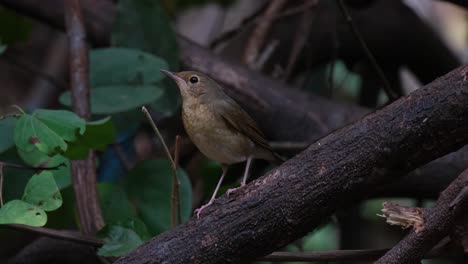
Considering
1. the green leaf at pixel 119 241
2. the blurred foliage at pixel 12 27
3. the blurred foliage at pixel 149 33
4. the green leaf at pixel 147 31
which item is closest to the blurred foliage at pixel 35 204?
the green leaf at pixel 119 241

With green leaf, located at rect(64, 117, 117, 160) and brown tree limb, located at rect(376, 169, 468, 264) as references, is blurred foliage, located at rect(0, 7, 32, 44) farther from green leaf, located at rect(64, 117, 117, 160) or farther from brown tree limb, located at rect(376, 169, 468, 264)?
brown tree limb, located at rect(376, 169, 468, 264)

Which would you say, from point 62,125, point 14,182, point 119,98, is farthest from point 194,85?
point 62,125

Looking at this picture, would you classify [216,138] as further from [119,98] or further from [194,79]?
[119,98]

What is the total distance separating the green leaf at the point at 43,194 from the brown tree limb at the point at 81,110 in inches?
26.1

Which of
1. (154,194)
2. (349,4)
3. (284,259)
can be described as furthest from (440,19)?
(284,259)

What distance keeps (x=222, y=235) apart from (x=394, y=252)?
1.76ft

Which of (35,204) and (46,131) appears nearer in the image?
(35,204)

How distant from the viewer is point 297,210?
235 cm

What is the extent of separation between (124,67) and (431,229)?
1.90 meters

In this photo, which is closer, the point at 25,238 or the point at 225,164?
the point at 225,164

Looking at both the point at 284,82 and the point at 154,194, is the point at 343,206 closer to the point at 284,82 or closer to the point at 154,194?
the point at 154,194

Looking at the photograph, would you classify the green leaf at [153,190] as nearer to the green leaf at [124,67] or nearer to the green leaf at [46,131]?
the green leaf at [124,67]

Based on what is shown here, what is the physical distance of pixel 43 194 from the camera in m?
2.42

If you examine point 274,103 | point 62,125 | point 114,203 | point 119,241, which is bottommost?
point 114,203
